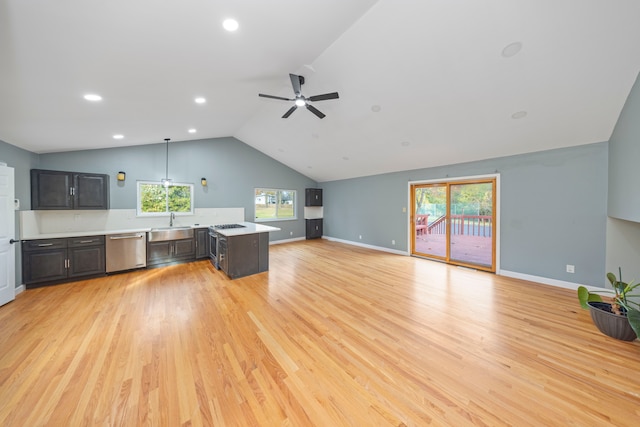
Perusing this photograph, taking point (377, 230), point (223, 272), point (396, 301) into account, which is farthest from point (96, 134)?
point (377, 230)

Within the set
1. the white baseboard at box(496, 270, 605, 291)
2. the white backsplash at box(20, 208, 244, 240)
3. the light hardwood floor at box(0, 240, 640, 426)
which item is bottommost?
the light hardwood floor at box(0, 240, 640, 426)

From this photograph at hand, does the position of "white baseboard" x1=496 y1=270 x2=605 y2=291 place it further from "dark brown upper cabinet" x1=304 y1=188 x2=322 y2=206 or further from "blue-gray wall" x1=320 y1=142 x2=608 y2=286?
"dark brown upper cabinet" x1=304 y1=188 x2=322 y2=206

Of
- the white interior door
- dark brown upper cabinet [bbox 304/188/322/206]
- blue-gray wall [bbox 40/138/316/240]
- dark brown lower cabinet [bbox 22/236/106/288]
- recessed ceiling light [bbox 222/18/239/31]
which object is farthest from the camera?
dark brown upper cabinet [bbox 304/188/322/206]

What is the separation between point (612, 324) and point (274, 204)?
7253 millimetres

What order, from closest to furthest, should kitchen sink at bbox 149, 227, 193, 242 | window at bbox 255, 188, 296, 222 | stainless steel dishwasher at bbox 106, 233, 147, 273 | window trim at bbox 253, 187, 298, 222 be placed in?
1. stainless steel dishwasher at bbox 106, 233, 147, 273
2. kitchen sink at bbox 149, 227, 193, 242
3. window trim at bbox 253, 187, 298, 222
4. window at bbox 255, 188, 296, 222

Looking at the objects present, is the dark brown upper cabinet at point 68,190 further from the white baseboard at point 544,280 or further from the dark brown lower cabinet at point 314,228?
the white baseboard at point 544,280

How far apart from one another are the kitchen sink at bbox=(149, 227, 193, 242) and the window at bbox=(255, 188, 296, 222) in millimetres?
2250

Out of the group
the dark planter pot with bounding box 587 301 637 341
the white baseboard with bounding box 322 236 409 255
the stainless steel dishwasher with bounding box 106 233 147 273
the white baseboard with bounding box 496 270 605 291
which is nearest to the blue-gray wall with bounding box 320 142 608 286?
the white baseboard with bounding box 496 270 605 291

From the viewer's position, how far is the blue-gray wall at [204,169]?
4645 mm

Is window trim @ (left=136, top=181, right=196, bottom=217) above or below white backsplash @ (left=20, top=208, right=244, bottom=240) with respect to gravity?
above

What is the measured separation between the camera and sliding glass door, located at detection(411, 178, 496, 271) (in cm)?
472

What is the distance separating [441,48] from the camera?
248 centimetres

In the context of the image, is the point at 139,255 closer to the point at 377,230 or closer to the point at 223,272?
the point at 223,272

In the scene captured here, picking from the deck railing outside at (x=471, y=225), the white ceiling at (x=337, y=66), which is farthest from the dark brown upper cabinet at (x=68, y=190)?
the deck railing outside at (x=471, y=225)
